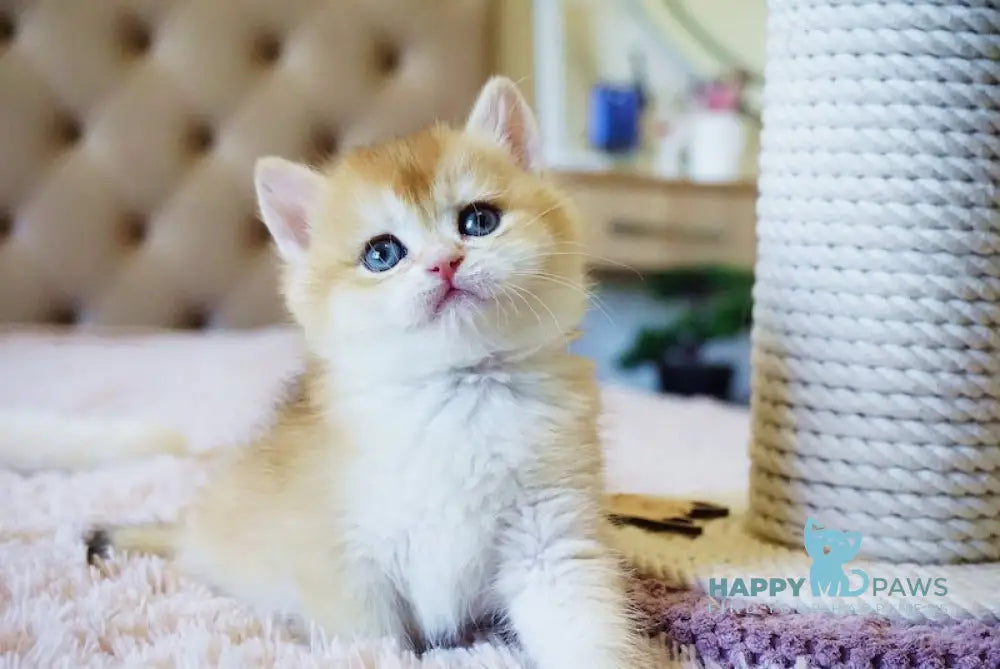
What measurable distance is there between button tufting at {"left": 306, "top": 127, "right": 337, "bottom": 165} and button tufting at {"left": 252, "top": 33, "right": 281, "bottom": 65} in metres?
0.18

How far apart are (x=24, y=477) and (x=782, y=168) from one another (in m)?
0.97

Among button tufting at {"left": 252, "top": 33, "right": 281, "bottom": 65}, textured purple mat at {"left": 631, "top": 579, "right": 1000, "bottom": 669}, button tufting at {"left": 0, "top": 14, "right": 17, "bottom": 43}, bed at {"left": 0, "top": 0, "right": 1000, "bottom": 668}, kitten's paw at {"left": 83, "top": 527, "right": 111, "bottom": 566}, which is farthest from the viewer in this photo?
button tufting at {"left": 252, "top": 33, "right": 281, "bottom": 65}

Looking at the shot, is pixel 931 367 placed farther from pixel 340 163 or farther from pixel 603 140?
pixel 603 140

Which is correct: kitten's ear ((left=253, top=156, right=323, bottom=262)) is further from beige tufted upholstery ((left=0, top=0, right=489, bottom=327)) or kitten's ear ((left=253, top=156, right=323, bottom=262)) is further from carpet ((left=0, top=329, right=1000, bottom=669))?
beige tufted upholstery ((left=0, top=0, right=489, bottom=327))

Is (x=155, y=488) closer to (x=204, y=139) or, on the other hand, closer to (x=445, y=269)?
(x=445, y=269)

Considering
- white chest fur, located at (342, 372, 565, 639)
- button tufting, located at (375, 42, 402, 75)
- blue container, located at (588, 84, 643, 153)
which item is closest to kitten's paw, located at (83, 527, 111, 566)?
white chest fur, located at (342, 372, 565, 639)

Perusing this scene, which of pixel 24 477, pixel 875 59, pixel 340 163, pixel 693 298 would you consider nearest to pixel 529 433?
pixel 340 163

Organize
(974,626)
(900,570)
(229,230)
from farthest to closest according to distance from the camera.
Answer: (229,230)
(900,570)
(974,626)

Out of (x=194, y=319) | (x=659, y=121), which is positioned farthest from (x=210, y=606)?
(x=659, y=121)

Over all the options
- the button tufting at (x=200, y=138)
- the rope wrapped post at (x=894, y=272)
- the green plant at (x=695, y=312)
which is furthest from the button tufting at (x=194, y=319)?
the rope wrapped post at (x=894, y=272)

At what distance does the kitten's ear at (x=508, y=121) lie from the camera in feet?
2.65

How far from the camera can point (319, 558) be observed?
68 cm

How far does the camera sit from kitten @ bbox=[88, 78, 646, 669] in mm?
669

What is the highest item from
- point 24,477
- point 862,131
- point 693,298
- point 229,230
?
point 862,131
